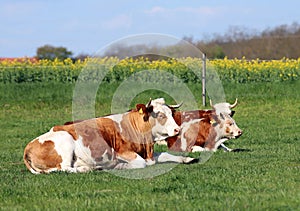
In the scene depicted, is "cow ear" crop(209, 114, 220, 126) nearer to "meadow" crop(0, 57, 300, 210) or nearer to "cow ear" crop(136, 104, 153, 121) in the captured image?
"meadow" crop(0, 57, 300, 210)

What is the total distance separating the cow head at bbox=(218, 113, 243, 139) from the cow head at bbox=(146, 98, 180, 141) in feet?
8.50

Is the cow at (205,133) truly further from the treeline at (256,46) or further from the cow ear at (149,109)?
the treeline at (256,46)

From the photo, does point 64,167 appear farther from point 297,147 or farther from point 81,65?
point 81,65

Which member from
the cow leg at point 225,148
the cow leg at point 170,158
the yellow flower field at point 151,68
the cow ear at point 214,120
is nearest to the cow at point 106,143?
the cow leg at point 170,158

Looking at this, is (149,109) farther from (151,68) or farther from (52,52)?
(52,52)

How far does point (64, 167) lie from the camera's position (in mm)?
10352

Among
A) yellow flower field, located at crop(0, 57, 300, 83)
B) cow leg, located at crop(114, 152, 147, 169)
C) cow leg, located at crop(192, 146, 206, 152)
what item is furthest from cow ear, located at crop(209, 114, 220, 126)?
yellow flower field, located at crop(0, 57, 300, 83)

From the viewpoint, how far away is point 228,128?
537 inches

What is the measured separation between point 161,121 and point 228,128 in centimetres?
275

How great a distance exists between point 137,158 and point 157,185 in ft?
Answer: 7.62

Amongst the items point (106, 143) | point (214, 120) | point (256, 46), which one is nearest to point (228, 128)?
point (214, 120)

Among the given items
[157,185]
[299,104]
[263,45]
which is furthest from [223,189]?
[263,45]

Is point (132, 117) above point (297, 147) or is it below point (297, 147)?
above

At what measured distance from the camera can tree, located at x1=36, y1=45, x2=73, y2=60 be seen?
232ft
